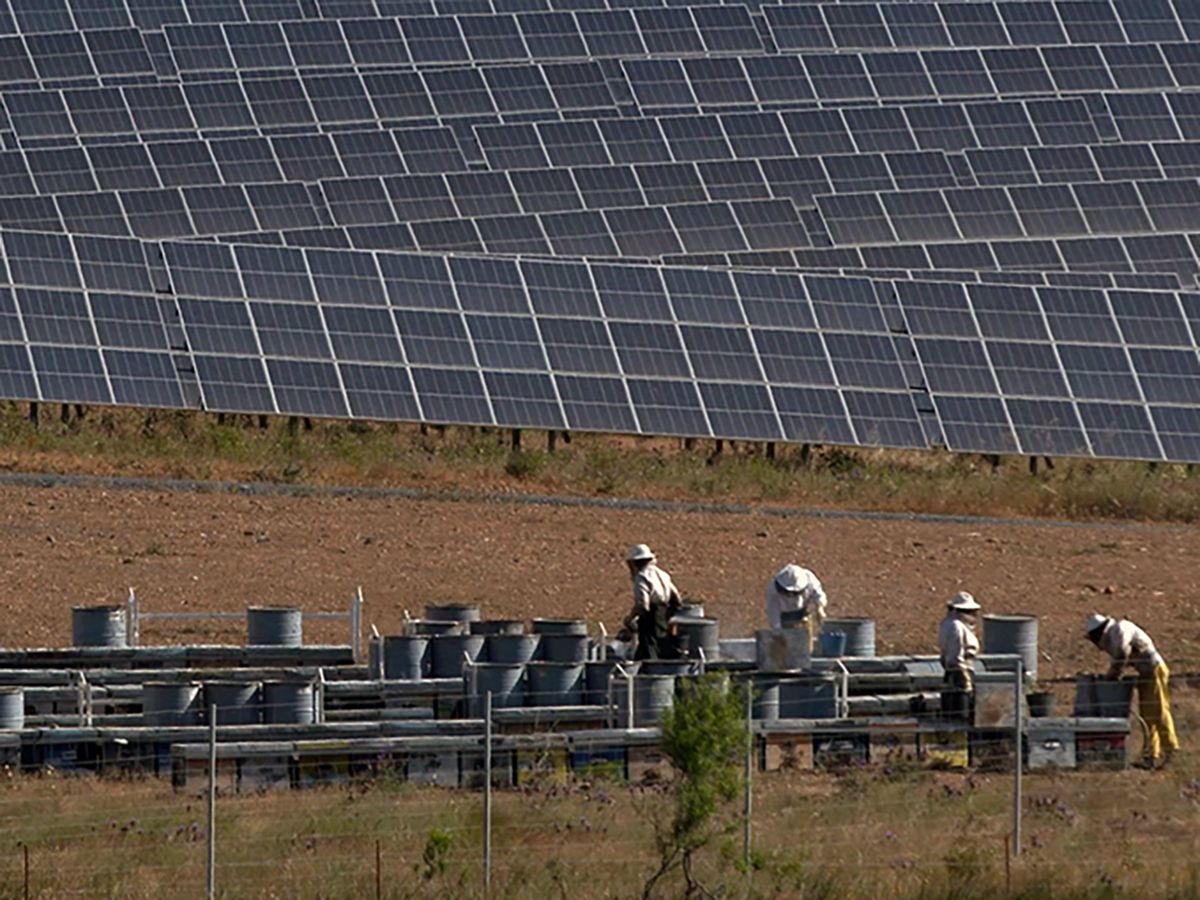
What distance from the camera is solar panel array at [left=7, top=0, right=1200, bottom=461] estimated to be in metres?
32.4

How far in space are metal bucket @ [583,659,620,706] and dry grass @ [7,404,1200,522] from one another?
1268cm

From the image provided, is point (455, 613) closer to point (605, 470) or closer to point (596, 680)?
point (596, 680)

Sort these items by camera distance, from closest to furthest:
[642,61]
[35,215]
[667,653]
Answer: [667,653]
[35,215]
[642,61]

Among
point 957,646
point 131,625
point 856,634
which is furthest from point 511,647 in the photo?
point 957,646

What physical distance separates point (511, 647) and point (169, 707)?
11.2 feet

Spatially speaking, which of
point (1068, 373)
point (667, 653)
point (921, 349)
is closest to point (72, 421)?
point (921, 349)

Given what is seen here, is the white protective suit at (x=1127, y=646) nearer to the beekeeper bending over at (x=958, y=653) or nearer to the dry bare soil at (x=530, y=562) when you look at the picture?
the beekeeper bending over at (x=958, y=653)

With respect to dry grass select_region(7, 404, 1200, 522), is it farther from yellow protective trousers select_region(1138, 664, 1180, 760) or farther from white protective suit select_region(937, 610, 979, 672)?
yellow protective trousers select_region(1138, 664, 1180, 760)

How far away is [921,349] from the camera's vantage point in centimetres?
3366

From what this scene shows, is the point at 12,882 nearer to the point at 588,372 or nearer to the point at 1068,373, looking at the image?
the point at 588,372

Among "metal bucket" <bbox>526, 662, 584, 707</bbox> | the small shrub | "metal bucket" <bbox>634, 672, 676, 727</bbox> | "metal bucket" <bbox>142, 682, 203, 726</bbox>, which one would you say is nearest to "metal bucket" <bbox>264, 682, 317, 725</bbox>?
"metal bucket" <bbox>142, 682, 203, 726</bbox>

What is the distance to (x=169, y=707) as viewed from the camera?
17094mm

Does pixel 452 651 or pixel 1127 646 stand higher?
pixel 1127 646

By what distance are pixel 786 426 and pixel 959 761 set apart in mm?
15273
